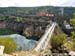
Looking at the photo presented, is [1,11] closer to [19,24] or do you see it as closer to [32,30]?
[19,24]

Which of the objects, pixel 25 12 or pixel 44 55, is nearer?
pixel 44 55

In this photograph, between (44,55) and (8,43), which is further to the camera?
(8,43)

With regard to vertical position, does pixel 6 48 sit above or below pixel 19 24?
above

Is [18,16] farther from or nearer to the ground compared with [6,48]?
nearer to the ground

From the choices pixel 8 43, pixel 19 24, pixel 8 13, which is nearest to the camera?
pixel 8 43

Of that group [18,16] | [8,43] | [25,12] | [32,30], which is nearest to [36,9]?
[25,12]

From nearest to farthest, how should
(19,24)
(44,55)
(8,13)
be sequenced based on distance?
A: (44,55) → (19,24) → (8,13)

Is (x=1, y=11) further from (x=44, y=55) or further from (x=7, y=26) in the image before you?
(x=44, y=55)

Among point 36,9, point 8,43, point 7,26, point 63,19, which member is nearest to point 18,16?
point 7,26

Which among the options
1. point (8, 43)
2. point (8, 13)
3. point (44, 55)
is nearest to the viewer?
point (44, 55)
